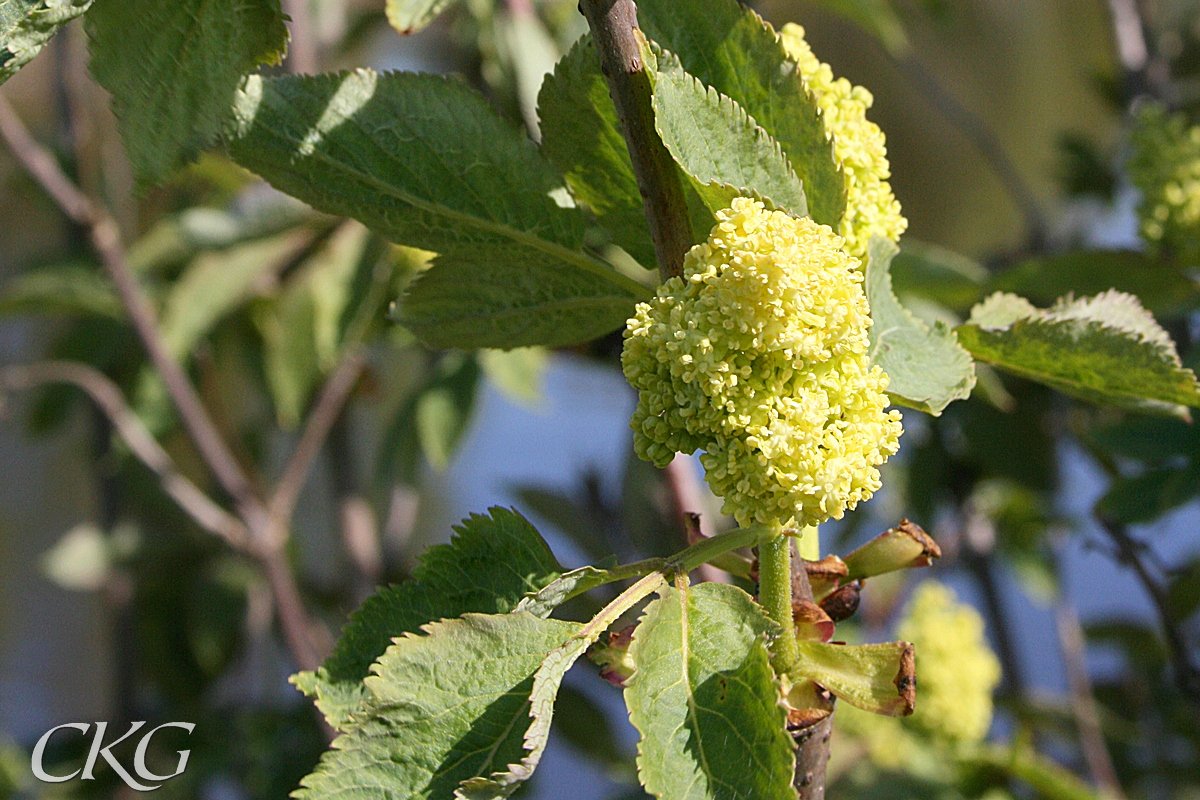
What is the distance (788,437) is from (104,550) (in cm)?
124

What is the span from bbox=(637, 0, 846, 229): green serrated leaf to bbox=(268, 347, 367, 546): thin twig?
2.28 feet

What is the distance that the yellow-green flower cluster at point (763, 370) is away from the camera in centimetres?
31

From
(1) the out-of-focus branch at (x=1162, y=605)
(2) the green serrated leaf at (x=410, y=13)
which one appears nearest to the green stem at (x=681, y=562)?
(2) the green serrated leaf at (x=410, y=13)

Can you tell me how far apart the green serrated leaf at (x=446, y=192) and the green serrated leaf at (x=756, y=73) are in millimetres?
73

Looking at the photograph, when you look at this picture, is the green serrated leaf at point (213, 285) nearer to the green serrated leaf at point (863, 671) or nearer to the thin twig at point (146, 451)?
the thin twig at point (146, 451)

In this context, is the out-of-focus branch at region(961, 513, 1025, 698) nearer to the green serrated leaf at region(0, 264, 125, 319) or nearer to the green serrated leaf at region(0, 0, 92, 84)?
the green serrated leaf at region(0, 264, 125, 319)

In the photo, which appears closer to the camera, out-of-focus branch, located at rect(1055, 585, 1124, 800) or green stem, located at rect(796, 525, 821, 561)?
green stem, located at rect(796, 525, 821, 561)

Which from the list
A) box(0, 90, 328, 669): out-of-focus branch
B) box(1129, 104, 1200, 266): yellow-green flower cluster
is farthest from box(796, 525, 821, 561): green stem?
box(0, 90, 328, 669): out-of-focus branch

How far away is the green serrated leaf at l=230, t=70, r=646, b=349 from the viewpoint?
1.21ft

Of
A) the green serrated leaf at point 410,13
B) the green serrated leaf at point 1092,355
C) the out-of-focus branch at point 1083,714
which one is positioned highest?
the green serrated leaf at point 410,13

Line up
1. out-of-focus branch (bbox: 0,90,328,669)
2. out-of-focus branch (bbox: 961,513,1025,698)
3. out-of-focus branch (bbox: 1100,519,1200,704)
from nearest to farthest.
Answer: out-of-focus branch (bbox: 1100,519,1200,704), out-of-focus branch (bbox: 0,90,328,669), out-of-focus branch (bbox: 961,513,1025,698)

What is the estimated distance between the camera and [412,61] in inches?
84.1

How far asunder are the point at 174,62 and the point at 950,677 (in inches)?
30.4

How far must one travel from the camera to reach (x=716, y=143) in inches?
13.3
